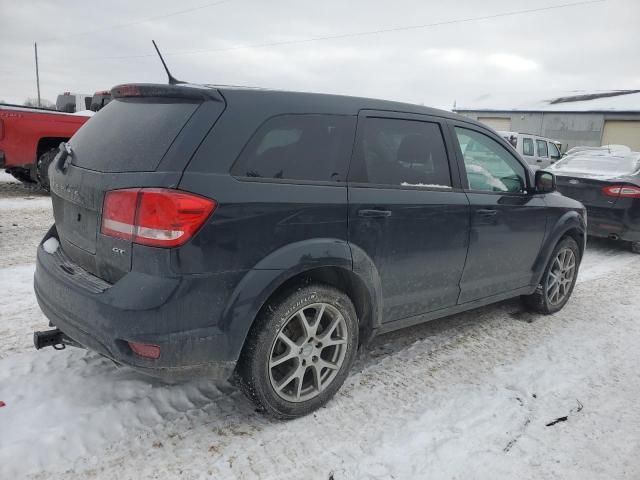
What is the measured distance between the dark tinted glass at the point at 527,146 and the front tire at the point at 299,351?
52.5 feet

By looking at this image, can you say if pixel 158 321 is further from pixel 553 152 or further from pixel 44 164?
pixel 553 152

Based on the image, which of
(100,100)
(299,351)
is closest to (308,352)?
(299,351)

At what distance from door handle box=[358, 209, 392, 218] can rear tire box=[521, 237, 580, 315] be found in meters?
2.28

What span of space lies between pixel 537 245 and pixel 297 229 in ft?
8.49

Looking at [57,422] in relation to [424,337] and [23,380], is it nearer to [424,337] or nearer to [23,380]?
[23,380]

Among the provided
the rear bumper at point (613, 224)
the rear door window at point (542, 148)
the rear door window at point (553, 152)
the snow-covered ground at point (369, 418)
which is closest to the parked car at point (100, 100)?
the snow-covered ground at point (369, 418)

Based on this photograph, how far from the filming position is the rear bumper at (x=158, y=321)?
2104 millimetres

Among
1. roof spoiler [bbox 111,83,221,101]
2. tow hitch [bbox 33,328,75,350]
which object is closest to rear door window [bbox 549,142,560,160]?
roof spoiler [bbox 111,83,221,101]

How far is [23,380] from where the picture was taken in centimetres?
280

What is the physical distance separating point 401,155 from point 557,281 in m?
2.41

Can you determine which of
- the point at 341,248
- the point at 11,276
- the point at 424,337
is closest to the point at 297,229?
the point at 341,248

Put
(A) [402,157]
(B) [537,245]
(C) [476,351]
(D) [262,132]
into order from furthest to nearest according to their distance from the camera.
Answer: (B) [537,245] < (C) [476,351] < (A) [402,157] < (D) [262,132]

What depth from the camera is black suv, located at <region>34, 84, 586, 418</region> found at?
214 centimetres

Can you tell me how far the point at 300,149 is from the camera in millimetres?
2543
